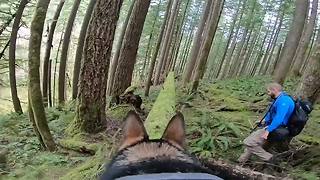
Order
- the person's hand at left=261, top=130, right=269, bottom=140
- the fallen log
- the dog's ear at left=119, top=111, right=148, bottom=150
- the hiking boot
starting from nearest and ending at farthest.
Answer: the dog's ear at left=119, top=111, right=148, bottom=150 → the fallen log → the person's hand at left=261, top=130, right=269, bottom=140 → the hiking boot

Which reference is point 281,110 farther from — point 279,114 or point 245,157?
point 245,157

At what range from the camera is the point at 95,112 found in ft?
33.0

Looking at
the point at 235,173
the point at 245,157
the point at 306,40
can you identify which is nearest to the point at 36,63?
the point at 235,173

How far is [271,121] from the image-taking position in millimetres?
7836

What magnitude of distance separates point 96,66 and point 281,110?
4367 millimetres

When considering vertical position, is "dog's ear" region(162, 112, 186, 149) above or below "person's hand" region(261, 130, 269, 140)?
above

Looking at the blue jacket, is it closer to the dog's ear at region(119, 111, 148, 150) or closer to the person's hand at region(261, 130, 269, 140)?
the person's hand at region(261, 130, 269, 140)

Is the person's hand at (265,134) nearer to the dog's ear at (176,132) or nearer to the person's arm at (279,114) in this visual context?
the person's arm at (279,114)

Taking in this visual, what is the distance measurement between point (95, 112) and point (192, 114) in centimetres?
408

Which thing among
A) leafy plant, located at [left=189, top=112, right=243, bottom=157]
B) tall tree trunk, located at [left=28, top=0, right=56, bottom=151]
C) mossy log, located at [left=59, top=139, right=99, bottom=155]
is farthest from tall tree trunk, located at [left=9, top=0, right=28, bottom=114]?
leafy plant, located at [left=189, top=112, right=243, bottom=157]

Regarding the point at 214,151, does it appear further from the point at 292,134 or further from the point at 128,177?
the point at 128,177

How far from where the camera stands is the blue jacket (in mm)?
7262

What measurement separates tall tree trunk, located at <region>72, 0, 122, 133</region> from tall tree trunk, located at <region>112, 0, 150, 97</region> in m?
2.88

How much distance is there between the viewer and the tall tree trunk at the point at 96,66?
9.45 m
